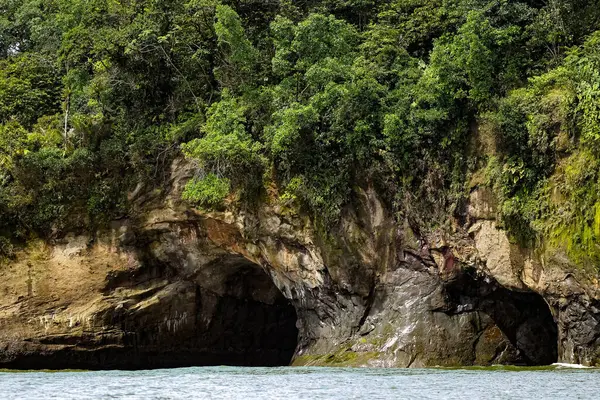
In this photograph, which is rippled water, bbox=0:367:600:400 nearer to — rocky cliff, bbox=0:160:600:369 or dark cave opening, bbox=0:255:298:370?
rocky cliff, bbox=0:160:600:369

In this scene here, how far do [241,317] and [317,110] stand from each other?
28.7 ft

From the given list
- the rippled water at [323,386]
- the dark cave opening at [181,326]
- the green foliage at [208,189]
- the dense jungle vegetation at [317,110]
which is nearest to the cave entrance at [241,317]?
the dark cave opening at [181,326]

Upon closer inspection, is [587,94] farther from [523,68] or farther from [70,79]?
[70,79]

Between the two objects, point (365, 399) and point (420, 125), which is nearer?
point (365, 399)

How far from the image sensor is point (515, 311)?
20.7 m

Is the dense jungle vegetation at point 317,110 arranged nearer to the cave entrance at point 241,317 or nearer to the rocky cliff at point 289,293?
the rocky cliff at point 289,293

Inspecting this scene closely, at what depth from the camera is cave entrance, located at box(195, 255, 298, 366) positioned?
84.7 feet

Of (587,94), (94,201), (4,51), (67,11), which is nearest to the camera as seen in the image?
(587,94)

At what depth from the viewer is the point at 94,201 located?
24.7 metres

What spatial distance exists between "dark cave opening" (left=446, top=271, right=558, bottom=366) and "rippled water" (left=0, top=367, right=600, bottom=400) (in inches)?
182

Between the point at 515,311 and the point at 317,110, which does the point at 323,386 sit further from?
the point at 317,110

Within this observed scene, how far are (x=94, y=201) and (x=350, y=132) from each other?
8362 millimetres

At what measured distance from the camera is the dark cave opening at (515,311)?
801 inches

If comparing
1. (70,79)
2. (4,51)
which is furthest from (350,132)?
(4,51)
